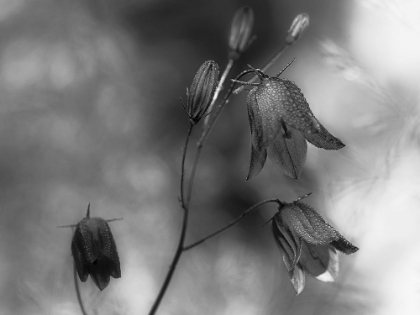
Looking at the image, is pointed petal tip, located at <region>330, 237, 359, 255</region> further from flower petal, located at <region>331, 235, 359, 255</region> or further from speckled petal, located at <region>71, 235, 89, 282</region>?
speckled petal, located at <region>71, 235, 89, 282</region>

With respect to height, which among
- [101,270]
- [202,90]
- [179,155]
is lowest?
[179,155]

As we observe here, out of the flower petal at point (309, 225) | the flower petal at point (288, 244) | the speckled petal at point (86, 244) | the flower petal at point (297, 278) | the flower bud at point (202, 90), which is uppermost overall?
the flower bud at point (202, 90)

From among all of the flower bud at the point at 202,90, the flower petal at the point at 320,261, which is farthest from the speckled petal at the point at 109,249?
the flower petal at the point at 320,261

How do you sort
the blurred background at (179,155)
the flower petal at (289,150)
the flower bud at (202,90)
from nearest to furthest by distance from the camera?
the flower bud at (202,90)
the flower petal at (289,150)
the blurred background at (179,155)

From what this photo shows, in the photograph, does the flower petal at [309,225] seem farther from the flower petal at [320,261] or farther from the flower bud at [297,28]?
the flower bud at [297,28]

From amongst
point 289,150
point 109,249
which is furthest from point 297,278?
point 109,249

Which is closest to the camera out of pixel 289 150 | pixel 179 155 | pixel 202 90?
pixel 202 90

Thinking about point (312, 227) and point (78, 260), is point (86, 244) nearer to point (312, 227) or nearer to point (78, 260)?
point (78, 260)
